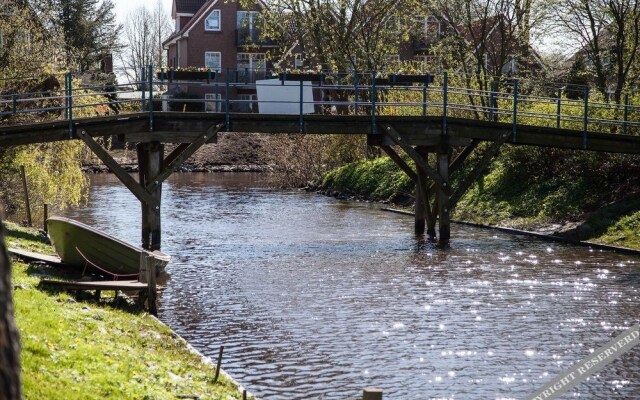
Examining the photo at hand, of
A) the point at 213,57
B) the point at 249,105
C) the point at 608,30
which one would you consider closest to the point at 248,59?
the point at 213,57

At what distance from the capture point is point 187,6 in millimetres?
77125

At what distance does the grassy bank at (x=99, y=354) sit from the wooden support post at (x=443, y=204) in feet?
43.1

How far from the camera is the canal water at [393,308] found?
1228 cm

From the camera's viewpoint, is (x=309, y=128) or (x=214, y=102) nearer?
(x=309, y=128)

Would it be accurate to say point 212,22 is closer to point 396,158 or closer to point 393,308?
point 396,158

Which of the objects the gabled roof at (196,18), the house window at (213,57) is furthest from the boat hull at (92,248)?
the house window at (213,57)

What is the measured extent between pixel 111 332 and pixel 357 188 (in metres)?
31.2

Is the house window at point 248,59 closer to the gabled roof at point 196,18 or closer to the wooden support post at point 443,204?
the gabled roof at point 196,18

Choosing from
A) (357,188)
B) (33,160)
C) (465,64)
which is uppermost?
(465,64)

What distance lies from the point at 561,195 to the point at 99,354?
21.6m

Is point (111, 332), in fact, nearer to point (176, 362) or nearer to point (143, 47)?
point (176, 362)

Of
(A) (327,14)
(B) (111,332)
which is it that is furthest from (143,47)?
(B) (111,332)

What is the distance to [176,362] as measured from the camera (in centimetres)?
1169

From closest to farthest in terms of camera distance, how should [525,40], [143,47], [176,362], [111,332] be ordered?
[176,362] < [111,332] < [525,40] < [143,47]
